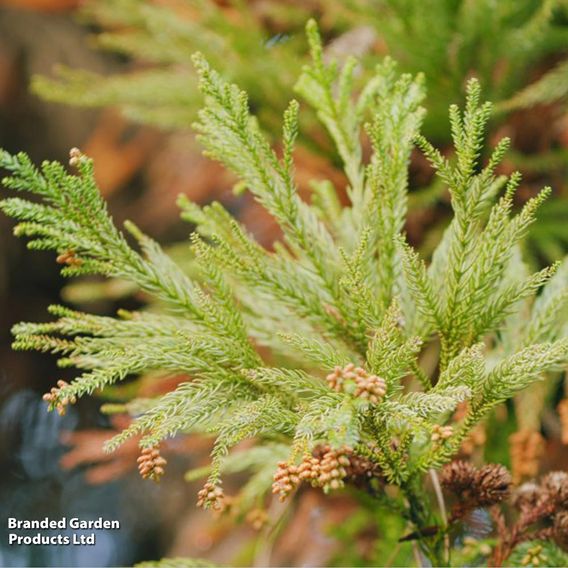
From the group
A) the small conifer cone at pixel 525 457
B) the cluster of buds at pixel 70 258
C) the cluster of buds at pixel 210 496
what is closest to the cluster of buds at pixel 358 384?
the cluster of buds at pixel 210 496

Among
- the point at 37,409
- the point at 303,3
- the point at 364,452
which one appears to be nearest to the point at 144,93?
the point at 303,3

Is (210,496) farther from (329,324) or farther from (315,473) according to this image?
(329,324)

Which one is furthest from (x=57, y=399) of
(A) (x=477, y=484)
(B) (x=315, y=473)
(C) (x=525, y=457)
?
(C) (x=525, y=457)

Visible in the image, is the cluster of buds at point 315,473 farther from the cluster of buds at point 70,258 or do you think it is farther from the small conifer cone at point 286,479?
the cluster of buds at point 70,258

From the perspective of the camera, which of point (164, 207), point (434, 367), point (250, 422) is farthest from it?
point (164, 207)

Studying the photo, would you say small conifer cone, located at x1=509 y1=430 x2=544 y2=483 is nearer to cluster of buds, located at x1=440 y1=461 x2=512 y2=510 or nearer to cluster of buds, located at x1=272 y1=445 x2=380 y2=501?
cluster of buds, located at x1=440 y1=461 x2=512 y2=510

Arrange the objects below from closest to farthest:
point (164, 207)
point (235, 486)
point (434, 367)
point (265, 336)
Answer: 1. point (265, 336)
2. point (434, 367)
3. point (235, 486)
4. point (164, 207)

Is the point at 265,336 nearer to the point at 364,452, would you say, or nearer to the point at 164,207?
the point at 364,452
